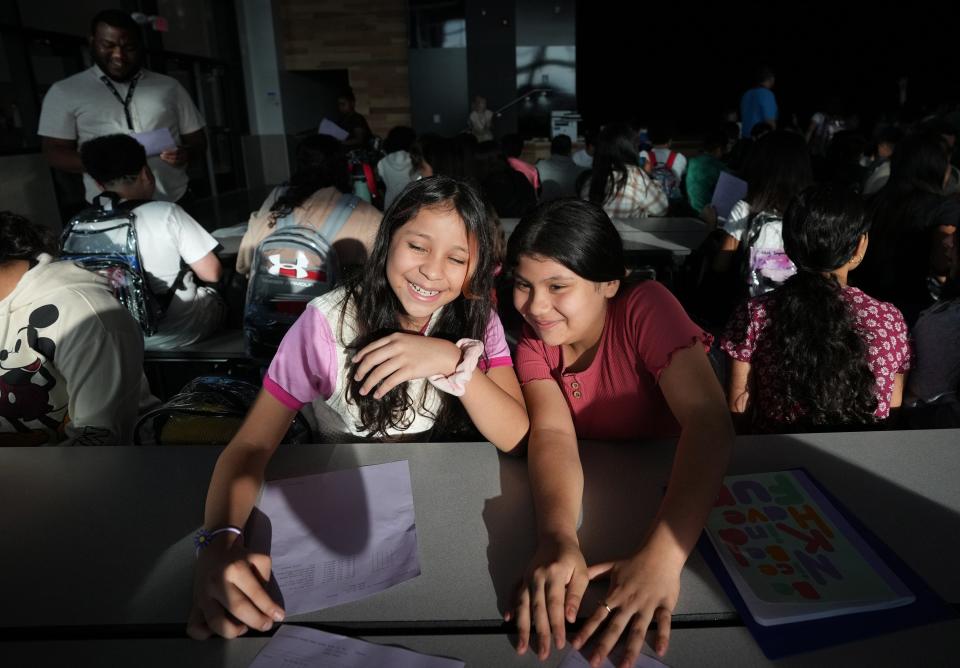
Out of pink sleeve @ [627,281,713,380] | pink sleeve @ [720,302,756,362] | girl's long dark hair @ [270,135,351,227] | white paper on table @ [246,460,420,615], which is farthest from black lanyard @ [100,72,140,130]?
pink sleeve @ [720,302,756,362]

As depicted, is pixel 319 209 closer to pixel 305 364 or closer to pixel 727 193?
pixel 305 364

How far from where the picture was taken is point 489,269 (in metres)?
1.27

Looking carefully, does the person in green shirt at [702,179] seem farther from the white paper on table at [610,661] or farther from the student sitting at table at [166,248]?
the white paper on table at [610,661]

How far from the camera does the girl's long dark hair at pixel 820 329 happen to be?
4.33ft

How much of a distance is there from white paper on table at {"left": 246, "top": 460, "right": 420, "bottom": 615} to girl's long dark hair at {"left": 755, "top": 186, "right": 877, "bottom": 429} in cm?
90

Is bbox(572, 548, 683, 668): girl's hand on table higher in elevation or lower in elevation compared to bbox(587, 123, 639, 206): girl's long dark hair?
lower

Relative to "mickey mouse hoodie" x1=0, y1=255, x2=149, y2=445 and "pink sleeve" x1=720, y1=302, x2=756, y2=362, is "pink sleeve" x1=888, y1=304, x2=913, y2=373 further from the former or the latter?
"mickey mouse hoodie" x1=0, y1=255, x2=149, y2=445

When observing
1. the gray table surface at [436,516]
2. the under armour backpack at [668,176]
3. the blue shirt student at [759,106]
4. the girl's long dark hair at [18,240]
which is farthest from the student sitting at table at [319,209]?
the blue shirt student at [759,106]

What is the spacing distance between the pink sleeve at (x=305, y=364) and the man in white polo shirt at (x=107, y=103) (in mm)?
1977

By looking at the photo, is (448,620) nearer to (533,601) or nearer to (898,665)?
(533,601)

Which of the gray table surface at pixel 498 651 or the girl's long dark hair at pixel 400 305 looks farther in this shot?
the girl's long dark hair at pixel 400 305

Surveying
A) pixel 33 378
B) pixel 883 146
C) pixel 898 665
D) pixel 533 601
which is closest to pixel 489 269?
pixel 533 601

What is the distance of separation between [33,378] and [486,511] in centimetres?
114

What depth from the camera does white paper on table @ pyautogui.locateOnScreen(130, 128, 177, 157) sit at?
2.61m
